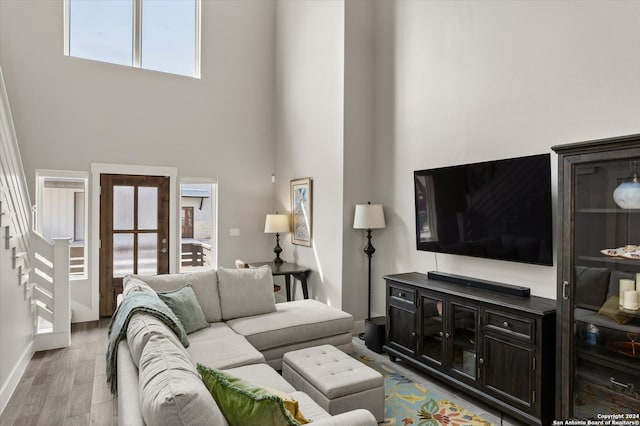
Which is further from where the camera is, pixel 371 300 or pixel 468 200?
pixel 371 300

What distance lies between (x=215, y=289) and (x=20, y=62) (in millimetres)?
4062

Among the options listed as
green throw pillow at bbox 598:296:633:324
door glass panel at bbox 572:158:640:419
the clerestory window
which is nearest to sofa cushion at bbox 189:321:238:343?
door glass panel at bbox 572:158:640:419

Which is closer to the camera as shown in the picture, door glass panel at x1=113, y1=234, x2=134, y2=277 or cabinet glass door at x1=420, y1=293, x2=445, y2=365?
cabinet glass door at x1=420, y1=293, x2=445, y2=365

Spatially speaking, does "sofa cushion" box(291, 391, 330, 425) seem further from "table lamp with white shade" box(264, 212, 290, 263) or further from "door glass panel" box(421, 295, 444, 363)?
"table lamp with white shade" box(264, 212, 290, 263)

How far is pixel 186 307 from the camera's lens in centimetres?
332

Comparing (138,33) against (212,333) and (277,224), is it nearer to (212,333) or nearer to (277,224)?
(277,224)

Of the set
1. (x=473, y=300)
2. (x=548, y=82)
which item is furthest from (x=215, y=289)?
(x=548, y=82)

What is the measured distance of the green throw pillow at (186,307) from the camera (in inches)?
128

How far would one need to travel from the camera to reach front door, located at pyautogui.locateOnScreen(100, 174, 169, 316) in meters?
5.52

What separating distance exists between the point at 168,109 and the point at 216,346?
13.5ft

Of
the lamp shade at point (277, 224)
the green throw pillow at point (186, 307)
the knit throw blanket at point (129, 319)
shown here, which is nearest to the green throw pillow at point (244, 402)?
the knit throw blanket at point (129, 319)

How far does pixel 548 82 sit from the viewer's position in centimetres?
305

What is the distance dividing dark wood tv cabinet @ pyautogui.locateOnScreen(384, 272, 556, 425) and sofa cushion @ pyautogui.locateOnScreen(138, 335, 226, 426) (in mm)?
2119

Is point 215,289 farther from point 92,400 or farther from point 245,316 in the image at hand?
point 92,400
